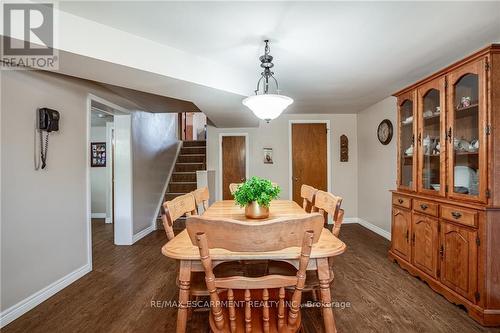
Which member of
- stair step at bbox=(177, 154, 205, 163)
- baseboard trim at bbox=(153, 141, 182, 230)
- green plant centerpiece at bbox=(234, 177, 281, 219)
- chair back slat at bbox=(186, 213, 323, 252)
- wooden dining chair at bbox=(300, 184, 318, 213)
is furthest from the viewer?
stair step at bbox=(177, 154, 205, 163)

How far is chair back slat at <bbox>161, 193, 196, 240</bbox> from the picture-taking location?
58.1 inches

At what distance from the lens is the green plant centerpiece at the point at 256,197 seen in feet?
5.91

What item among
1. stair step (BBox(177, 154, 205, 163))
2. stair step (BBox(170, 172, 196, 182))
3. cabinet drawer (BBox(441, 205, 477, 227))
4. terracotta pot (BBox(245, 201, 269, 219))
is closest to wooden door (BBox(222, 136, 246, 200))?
stair step (BBox(170, 172, 196, 182))

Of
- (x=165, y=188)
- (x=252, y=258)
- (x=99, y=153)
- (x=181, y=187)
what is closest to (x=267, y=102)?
(x=252, y=258)

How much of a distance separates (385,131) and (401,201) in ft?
4.98

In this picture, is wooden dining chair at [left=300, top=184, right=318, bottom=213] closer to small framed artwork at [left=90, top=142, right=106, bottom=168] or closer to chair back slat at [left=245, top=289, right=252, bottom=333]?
chair back slat at [left=245, top=289, right=252, bottom=333]

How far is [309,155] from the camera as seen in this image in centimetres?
498

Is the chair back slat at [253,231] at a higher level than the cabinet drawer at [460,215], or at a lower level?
higher

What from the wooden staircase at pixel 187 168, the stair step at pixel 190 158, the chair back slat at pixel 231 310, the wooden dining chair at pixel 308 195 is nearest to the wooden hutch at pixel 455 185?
the wooden dining chair at pixel 308 195

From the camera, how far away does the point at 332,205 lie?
1703 millimetres

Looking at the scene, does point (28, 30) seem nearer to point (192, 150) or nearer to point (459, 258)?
point (459, 258)

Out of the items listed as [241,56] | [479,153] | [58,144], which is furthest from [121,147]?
[479,153]

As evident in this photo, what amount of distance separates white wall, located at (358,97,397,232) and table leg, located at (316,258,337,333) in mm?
3073

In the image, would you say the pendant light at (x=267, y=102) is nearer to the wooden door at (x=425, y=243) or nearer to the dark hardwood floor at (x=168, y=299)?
the dark hardwood floor at (x=168, y=299)
